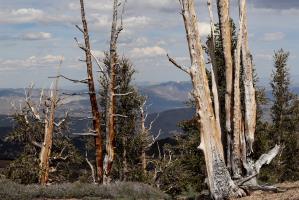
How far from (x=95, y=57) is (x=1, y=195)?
6.34m

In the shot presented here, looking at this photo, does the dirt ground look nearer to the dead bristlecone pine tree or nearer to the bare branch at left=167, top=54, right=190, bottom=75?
the dead bristlecone pine tree

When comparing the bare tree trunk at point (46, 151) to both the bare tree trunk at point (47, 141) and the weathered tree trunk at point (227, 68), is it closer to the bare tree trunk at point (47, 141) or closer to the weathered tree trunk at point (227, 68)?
the bare tree trunk at point (47, 141)

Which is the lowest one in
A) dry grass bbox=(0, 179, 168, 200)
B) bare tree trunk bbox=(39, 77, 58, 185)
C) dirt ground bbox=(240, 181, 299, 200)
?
dry grass bbox=(0, 179, 168, 200)

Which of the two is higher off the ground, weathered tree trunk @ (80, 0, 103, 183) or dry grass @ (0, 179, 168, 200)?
weathered tree trunk @ (80, 0, 103, 183)

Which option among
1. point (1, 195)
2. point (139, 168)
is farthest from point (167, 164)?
point (1, 195)

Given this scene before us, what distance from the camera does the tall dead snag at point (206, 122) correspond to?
13117 mm

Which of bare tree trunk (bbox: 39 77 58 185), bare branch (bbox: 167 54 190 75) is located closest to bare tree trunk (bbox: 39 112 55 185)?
bare tree trunk (bbox: 39 77 58 185)

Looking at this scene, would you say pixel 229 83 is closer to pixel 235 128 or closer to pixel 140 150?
pixel 235 128

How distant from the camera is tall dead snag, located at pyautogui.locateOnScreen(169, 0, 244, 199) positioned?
13.1m

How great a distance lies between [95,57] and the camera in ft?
59.9

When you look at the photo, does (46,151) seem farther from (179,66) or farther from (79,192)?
(179,66)

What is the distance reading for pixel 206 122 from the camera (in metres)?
13.2

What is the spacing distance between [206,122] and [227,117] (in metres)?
1.17

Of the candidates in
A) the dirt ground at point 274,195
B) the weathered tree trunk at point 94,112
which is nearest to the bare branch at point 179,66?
the dirt ground at point 274,195
